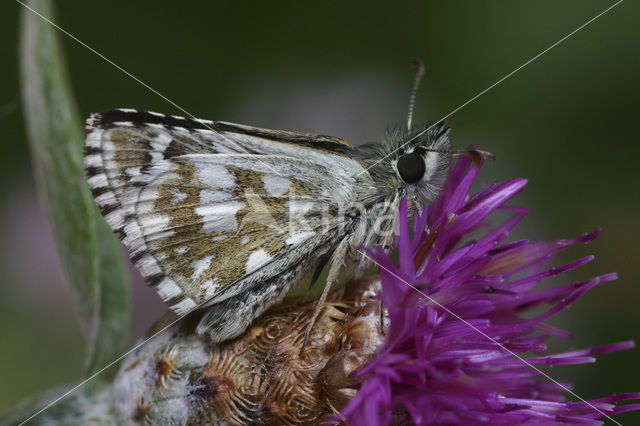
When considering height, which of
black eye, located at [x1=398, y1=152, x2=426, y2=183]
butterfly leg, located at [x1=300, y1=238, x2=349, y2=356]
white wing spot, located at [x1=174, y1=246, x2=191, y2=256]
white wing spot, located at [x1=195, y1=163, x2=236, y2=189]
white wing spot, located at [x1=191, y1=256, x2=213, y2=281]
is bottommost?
butterfly leg, located at [x1=300, y1=238, x2=349, y2=356]

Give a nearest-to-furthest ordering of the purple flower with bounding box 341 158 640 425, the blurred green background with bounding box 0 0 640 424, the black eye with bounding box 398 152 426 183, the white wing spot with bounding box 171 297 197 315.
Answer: the purple flower with bounding box 341 158 640 425
the white wing spot with bounding box 171 297 197 315
the black eye with bounding box 398 152 426 183
the blurred green background with bounding box 0 0 640 424

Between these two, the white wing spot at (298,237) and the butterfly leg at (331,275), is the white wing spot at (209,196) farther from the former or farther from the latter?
the butterfly leg at (331,275)

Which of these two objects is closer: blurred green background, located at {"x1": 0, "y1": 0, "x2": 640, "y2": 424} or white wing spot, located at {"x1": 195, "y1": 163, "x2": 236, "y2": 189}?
white wing spot, located at {"x1": 195, "y1": 163, "x2": 236, "y2": 189}

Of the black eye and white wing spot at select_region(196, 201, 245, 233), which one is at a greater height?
white wing spot at select_region(196, 201, 245, 233)

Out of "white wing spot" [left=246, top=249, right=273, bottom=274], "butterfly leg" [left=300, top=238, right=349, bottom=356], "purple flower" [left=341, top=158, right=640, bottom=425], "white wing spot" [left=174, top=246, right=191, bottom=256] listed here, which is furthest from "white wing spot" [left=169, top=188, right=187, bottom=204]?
"purple flower" [left=341, top=158, right=640, bottom=425]

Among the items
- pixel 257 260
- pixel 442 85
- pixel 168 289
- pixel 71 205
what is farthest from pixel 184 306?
pixel 442 85

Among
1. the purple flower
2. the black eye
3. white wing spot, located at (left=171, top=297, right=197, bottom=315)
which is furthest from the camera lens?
the black eye

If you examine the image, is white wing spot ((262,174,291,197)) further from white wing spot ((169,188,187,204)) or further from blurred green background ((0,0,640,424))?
blurred green background ((0,0,640,424))

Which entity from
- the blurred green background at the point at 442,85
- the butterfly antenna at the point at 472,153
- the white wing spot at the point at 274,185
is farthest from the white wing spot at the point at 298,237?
the blurred green background at the point at 442,85
